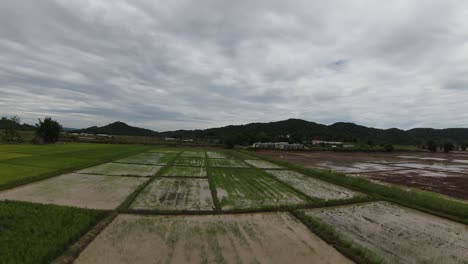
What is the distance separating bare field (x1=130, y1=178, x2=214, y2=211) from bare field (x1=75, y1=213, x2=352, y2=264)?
4.41 ft

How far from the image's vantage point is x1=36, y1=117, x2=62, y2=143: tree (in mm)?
53656

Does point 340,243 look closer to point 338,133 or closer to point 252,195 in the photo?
point 252,195

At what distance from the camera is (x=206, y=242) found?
6.76m

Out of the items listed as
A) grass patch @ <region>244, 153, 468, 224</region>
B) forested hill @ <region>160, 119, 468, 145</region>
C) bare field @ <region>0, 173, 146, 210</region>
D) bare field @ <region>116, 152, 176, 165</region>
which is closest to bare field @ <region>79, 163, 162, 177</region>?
bare field @ <region>0, 173, 146, 210</region>

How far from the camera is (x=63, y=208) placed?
8734mm

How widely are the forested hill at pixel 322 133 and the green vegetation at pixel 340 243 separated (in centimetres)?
8299

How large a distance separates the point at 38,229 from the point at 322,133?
137527 mm

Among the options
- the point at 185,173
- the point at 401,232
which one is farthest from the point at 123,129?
the point at 401,232

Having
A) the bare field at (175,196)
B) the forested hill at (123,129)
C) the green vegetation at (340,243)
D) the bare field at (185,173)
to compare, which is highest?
the forested hill at (123,129)

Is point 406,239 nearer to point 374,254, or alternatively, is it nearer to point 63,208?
point 374,254

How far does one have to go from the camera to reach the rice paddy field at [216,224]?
19.8 ft

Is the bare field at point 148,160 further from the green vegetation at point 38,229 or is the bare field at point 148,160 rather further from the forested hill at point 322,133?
the forested hill at point 322,133

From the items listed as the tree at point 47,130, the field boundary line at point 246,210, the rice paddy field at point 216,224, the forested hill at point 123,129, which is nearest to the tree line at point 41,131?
the tree at point 47,130

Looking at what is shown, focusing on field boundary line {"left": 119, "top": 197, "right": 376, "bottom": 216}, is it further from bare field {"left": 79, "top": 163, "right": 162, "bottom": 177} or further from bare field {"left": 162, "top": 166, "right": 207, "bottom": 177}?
bare field {"left": 162, "top": 166, "right": 207, "bottom": 177}
